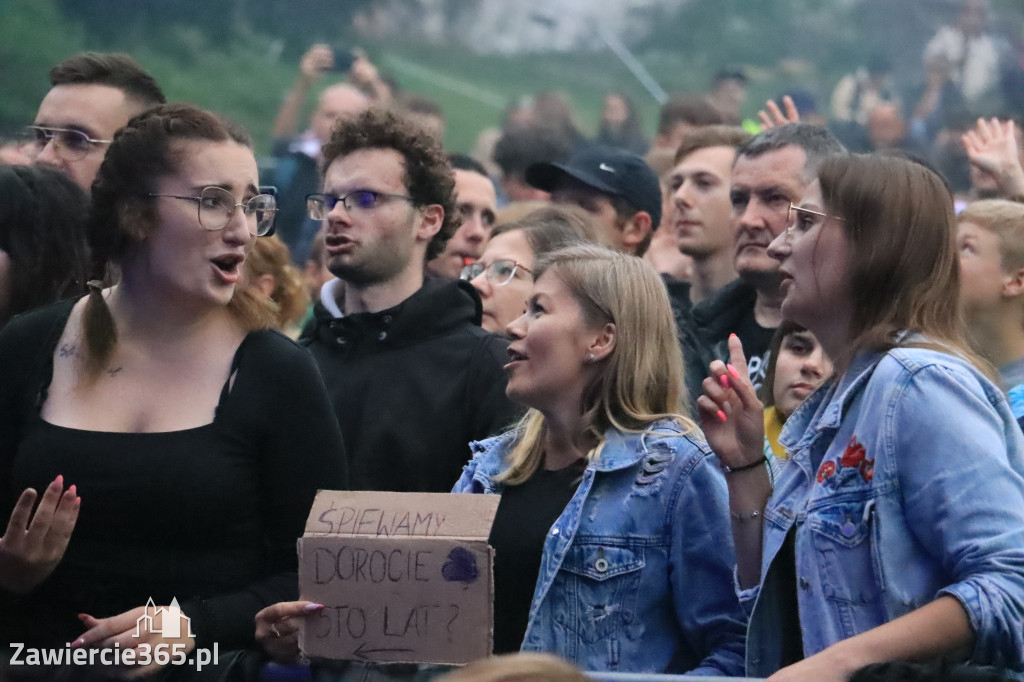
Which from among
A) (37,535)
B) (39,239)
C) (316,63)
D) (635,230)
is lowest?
(37,535)

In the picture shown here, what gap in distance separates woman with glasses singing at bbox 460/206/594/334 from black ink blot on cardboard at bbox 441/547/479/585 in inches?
90.1

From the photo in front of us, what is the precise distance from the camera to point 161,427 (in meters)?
3.45

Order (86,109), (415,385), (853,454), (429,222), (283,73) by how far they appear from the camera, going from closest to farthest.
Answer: (853,454), (415,385), (429,222), (86,109), (283,73)

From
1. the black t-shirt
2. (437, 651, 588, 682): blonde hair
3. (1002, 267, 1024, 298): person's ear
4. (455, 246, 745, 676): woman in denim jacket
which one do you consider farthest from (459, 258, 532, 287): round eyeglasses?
(437, 651, 588, 682): blonde hair

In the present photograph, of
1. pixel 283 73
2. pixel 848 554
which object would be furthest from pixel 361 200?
pixel 283 73

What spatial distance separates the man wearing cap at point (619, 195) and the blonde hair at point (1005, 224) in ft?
4.76

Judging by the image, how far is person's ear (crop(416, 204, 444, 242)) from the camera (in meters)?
5.17

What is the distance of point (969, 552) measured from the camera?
9.05 feet

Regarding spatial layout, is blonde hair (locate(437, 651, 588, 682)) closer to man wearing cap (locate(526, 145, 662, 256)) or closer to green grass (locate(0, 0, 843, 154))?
man wearing cap (locate(526, 145, 662, 256))

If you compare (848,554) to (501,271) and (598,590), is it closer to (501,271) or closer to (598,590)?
(598,590)

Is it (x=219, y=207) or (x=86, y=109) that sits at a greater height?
(x=86, y=109)

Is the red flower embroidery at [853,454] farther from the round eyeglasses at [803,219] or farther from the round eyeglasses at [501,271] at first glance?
the round eyeglasses at [501,271]

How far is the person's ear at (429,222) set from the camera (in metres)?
5.17

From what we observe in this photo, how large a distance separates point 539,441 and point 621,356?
1.08 feet
